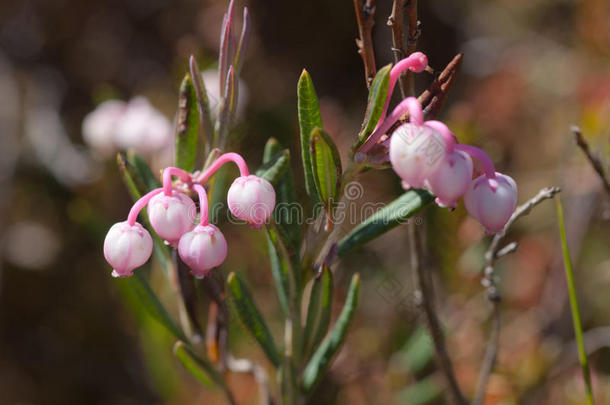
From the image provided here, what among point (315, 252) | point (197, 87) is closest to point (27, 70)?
point (197, 87)

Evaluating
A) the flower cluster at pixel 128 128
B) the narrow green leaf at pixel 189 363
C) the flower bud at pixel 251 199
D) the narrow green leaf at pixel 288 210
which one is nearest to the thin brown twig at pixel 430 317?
the narrow green leaf at pixel 288 210

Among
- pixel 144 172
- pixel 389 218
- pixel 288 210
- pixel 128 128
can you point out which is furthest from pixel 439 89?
pixel 128 128

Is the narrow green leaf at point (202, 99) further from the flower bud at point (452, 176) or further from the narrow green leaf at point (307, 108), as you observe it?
the flower bud at point (452, 176)

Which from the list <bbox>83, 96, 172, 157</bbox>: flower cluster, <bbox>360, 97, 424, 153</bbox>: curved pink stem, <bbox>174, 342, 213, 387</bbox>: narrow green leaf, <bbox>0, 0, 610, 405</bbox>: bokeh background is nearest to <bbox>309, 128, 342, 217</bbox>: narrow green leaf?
<bbox>360, 97, 424, 153</bbox>: curved pink stem

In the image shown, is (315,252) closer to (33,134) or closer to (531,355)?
(531,355)

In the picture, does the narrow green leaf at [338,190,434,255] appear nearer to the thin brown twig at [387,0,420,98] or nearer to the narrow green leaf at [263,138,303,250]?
the narrow green leaf at [263,138,303,250]

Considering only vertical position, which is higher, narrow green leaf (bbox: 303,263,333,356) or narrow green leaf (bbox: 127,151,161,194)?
narrow green leaf (bbox: 127,151,161,194)
